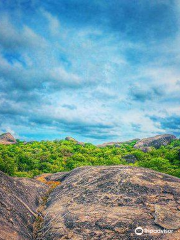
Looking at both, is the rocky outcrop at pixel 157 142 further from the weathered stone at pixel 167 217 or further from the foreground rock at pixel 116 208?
the weathered stone at pixel 167 217

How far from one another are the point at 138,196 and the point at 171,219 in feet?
5.52

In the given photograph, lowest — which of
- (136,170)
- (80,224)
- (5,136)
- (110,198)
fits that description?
(80,224)

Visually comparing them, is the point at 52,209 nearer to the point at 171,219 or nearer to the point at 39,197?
the point at 39,197

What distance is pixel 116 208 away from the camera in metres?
8.00

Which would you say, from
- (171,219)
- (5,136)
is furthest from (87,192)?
(5,136)

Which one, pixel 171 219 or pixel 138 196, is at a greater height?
pixel 138 196

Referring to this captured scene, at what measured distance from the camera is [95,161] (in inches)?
1436

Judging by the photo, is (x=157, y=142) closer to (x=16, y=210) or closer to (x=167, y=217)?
(x=167, y=217)

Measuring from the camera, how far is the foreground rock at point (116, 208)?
269 inches

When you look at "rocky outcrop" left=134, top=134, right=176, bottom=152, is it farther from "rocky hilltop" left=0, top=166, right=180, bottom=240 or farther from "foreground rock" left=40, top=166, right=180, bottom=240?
"rocky hilltop" left=0, top=166, right=180, bottom=240

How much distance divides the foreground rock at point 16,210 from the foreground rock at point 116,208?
27.8 inches

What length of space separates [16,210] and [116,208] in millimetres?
3920

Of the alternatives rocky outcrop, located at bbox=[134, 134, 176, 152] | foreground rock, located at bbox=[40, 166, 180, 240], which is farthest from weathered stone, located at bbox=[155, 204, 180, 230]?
rocky outcrop, located at bbox=[134, 134, 176, 152]

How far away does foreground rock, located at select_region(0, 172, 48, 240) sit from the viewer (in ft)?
23.6
